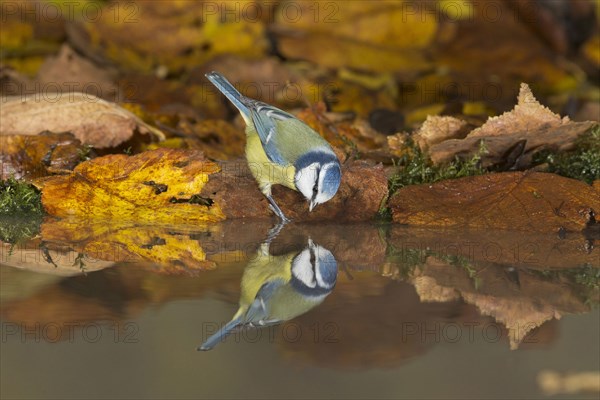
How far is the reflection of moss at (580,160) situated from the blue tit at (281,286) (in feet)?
3.09

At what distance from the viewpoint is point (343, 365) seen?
1343 millimetres

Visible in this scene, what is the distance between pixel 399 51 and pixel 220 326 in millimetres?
3385

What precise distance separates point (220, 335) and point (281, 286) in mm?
308

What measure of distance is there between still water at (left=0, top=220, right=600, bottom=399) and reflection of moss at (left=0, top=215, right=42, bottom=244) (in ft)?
0.04

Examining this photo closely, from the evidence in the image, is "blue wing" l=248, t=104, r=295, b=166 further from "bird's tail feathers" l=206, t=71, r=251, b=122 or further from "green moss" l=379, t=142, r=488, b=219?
"green moss" l=379, t=142, r=488, b=219

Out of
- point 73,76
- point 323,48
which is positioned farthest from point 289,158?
Result: point 323,48

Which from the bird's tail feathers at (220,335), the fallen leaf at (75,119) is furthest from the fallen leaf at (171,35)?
the bird's tail feathers at (220,335)

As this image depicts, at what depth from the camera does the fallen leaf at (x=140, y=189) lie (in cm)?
244

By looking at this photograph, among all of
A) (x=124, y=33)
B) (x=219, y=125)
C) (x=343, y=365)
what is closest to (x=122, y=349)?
(x=343, y=365)

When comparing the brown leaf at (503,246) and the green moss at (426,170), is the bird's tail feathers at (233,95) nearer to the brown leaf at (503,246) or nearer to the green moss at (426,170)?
the green moss at (426,170)

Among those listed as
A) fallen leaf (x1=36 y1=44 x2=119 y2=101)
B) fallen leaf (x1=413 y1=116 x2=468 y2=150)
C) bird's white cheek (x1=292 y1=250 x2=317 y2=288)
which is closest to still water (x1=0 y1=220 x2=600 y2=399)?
bird's white cheek (x1=292 y1=250 x2=317 y2=288)

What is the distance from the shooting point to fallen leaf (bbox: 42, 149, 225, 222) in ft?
8.00

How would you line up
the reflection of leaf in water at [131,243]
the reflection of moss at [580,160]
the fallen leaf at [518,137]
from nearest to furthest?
the reflection of leaf in water at [131,243] < the fallen leaf at [518,137] < the reflection of moss at [580,160]

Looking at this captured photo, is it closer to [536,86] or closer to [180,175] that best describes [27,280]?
[180,175]
